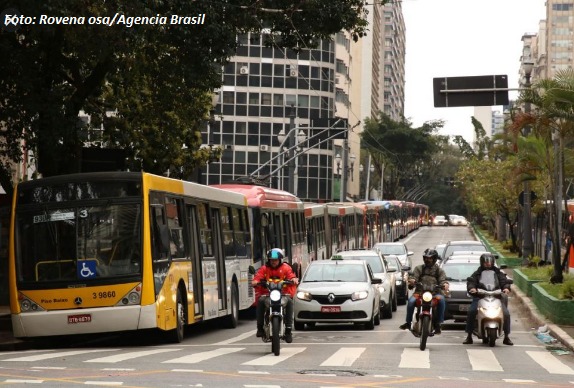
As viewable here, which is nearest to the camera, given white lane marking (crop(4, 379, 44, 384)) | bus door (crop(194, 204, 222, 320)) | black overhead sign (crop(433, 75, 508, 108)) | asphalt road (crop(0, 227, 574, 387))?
white lane marking (crop(4, 379, 44, 384))

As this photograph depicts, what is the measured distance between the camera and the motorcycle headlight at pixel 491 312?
21.9m

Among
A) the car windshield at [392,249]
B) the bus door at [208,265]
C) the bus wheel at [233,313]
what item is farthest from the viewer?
the car windshield at [392,249]

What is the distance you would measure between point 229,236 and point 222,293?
167 cm

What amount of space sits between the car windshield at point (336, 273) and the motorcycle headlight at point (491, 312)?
212 inches

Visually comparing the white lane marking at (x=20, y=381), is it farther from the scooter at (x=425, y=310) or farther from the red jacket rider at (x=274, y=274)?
the scooter at (x=425, y=310)

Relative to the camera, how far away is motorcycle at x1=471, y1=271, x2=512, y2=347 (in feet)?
72.1

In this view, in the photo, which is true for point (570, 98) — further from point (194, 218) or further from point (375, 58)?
point (375, 58)

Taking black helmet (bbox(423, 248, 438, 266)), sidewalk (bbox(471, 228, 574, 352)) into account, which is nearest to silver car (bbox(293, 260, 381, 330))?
sidewalk (bbox(471, 228, 574, 352))

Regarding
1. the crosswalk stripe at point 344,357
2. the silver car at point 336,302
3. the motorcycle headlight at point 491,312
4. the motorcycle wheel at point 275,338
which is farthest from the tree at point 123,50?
the motorcycle headlight at point 491,312

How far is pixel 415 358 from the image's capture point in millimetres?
19016

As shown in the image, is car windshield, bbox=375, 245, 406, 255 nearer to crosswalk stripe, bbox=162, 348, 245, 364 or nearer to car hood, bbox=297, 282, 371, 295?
car hood, bbox=297, 282, 371, 295

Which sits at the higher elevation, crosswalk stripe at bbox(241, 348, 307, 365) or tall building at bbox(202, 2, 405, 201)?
tall building at bbox(202, 2, 405, 201)

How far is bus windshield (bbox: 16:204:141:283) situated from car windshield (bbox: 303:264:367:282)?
7.18m

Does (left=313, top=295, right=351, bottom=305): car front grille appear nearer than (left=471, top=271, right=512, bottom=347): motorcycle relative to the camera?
Answer: No
